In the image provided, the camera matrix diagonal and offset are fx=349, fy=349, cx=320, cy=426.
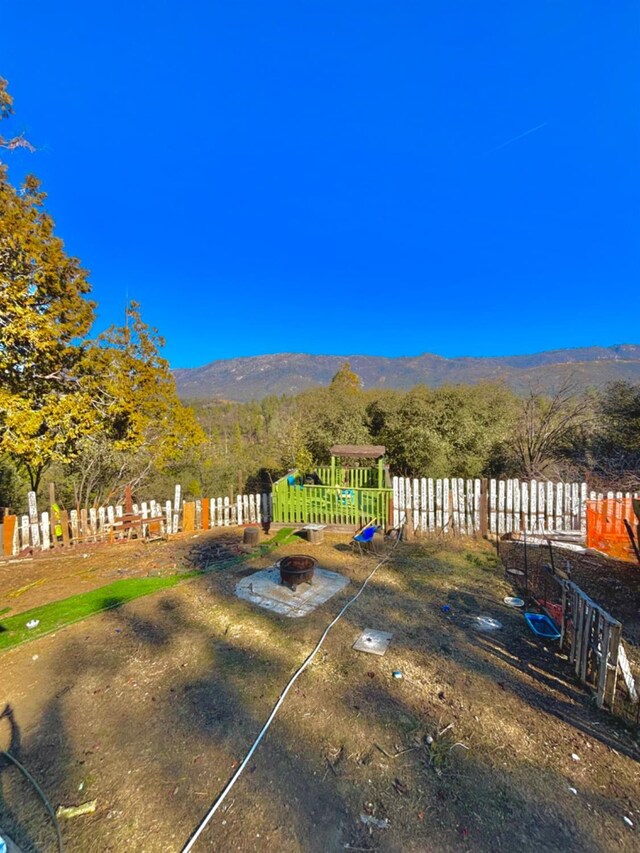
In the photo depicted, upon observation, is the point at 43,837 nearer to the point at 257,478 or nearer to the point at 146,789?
the point at 146,789

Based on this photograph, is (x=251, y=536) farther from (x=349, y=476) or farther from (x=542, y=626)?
(x=542, y=626)

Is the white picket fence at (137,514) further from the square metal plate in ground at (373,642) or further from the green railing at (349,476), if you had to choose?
the square metal plate in ground at (373,642)

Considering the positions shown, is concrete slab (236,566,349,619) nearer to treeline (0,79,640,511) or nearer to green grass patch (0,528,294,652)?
green grass patch (0,528,294,652)

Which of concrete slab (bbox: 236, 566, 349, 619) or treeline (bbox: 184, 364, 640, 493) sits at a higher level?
treeline (bbox: 184, 364, 640, 493)

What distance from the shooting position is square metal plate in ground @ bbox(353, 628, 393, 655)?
4488 millimetres

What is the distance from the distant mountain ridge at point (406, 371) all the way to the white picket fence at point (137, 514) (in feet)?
38.8

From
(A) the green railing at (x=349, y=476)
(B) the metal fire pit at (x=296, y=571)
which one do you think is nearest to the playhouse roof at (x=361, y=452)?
(A) the green railing at (x=349, y=476)

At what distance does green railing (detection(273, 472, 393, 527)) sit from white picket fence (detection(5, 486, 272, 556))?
1.20m

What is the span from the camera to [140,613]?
18.0 ft

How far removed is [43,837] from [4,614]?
4.50m

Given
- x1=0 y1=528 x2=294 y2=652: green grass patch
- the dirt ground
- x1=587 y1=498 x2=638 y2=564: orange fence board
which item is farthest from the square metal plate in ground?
x1=587 y1=498 x2=638 y2=564: orange fence board

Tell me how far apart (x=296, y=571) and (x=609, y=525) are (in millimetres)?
7246

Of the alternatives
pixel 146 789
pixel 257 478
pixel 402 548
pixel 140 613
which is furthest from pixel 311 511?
pixel 257 478

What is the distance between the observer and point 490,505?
9.03m
